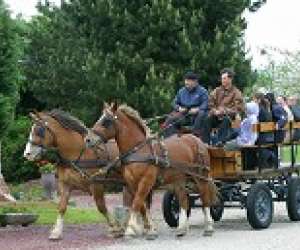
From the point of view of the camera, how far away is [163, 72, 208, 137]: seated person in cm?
1689

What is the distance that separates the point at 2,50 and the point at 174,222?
15.0 feet

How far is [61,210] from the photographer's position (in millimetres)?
15656

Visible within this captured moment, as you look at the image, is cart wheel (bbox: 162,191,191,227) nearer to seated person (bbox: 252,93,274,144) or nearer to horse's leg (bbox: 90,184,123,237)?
horse's leg (bbox: 90,184,123,237)

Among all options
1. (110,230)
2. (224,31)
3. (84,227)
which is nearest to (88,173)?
(110,230)

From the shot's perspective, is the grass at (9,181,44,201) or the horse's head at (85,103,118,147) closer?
the horse's head at (85,103,118,147)

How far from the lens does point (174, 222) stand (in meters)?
17.7

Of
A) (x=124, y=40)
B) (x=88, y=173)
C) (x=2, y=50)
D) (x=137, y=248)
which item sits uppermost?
(x=124, y=40)

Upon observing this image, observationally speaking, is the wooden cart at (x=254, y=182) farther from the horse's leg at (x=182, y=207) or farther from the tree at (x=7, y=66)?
the tree at (x=7, y=66)

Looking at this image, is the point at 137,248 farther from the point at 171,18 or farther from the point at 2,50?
the point at 171,18

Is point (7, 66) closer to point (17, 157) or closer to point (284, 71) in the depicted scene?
point (17, 157)

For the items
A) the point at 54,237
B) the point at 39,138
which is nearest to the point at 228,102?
the point at 39,138

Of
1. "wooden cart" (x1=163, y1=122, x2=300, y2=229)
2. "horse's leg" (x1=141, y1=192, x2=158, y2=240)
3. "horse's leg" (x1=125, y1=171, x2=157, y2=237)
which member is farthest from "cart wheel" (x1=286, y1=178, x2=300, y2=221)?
"horse's leg" (x1=125, y1=171, x2=157, y2=237)

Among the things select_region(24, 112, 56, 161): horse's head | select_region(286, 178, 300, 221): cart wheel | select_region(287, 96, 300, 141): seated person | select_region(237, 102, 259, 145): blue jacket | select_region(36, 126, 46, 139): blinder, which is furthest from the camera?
select_region(287, 96, 300, 141): seated person

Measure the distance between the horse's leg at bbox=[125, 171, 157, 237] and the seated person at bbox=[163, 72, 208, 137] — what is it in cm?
191
